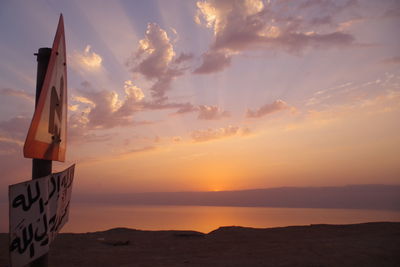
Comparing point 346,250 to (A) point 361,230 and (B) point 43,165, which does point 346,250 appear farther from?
(B) point 43,165

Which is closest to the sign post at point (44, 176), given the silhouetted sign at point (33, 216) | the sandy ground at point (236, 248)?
the silhouetted sign at point (33, 216)

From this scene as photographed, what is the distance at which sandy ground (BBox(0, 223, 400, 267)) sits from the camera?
964 centimetres

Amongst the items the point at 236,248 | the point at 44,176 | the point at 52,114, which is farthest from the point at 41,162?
the point at 236,248

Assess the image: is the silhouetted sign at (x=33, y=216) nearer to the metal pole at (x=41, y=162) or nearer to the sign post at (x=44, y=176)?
the sign post at (x=44, y=176)

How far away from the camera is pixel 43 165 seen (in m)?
2.41

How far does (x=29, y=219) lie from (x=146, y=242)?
13.3 metres

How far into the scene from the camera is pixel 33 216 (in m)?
2.03

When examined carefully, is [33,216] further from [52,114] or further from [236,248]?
[236,248]

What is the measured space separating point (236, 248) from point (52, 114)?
11300 mm

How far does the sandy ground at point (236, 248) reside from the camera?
9.64 meters

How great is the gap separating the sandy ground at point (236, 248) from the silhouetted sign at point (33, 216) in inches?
320

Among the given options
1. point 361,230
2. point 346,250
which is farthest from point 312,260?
point 361,230

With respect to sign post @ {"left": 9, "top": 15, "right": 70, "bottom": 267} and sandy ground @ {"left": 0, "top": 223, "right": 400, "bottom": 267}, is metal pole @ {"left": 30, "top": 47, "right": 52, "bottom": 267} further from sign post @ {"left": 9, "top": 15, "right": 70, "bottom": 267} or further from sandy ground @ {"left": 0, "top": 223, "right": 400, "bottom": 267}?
sandy ground @ {"left": 0, "top": 223, "right": 400, "bottom": 267}

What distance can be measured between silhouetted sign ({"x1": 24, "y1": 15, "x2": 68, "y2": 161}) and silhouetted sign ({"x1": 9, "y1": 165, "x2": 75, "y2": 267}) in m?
0.20
